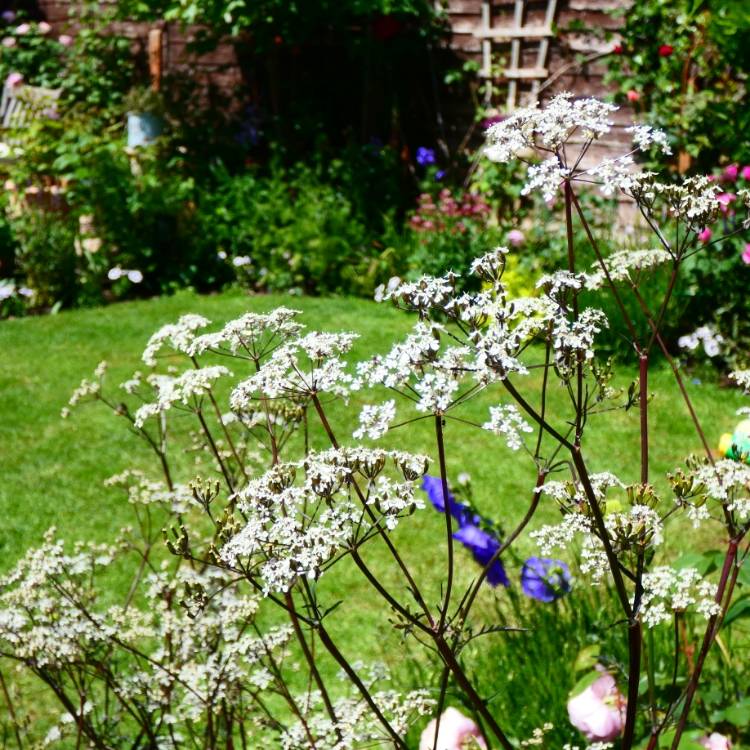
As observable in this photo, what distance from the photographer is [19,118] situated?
9164mm

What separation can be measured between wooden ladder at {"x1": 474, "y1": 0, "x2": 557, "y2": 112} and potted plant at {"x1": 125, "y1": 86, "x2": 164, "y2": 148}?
2.69m

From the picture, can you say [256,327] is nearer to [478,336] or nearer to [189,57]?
[478,336]

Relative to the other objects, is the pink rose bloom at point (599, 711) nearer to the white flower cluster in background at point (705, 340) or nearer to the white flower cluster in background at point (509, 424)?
the white flower cluster in background at point (509, 424)

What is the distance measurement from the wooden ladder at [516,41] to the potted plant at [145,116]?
269 centimetres

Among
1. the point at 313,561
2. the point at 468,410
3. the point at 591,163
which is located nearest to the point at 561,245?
the point at 591,163

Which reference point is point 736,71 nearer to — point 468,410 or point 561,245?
point 561,245

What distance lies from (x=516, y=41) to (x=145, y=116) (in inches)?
121

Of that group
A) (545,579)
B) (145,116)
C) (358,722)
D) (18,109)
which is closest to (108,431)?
(545,579)

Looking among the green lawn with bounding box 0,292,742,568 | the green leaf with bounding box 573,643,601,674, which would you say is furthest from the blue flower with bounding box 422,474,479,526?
the green lawn with bounding box 0,292,742,568

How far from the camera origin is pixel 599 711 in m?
→ 1.80

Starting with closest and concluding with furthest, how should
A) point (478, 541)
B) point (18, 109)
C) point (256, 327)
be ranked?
point (256, 327) < point (478, 541) < point (18, 109)

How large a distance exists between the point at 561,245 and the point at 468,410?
1.82 m

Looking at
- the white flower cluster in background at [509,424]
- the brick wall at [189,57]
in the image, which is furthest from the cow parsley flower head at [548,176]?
the brick wall at [189,57]

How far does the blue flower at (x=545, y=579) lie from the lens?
2.39 meters
